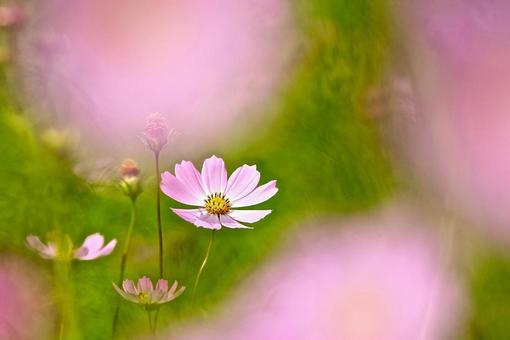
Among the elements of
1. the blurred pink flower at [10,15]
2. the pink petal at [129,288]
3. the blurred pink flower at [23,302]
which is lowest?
the pink petal at [129,288]

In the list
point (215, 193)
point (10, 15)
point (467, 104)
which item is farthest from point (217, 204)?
point (10, 15)

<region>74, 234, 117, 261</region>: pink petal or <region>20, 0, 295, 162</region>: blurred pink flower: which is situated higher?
<region>20, 0, 295, 162</region>: blurred pink flower

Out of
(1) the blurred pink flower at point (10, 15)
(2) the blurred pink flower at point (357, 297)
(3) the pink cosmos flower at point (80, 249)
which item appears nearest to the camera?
(2) the blurred pink flower at point (357, 297)

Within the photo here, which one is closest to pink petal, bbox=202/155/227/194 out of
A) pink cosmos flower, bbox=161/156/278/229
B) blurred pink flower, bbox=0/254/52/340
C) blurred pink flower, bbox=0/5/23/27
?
pink cosmos flower, bbox=161/156/278/229

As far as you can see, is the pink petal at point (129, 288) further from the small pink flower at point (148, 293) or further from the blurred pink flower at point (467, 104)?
the blurred pink flower at point (467, 104)

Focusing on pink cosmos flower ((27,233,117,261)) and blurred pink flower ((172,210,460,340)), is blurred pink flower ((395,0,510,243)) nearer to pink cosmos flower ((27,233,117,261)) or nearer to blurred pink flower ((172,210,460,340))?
blurred pink flower ((172,210,460,340))

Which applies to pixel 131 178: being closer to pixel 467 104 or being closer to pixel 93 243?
pixel 93 243

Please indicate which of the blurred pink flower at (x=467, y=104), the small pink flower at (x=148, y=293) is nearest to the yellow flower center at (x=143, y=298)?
the small pink flower at (x=148, y=293)
